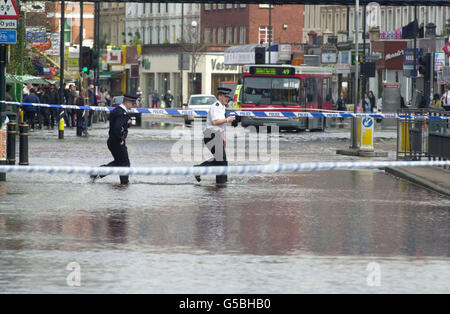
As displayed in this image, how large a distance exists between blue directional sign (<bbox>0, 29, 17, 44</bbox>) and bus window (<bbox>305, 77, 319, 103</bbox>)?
29.7 m

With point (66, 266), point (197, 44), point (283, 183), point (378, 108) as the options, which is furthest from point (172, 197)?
point (197, 44)

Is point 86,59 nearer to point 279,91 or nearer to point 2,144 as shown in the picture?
point 279,91

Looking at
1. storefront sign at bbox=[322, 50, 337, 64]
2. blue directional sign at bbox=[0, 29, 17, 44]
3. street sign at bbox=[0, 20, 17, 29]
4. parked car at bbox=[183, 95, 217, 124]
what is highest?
storefront sign at bbox=[322, 50, 337, 64]

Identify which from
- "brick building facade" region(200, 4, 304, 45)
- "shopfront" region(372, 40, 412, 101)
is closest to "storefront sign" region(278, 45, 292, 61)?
"shopfront" region(372, 40, 412, 101)

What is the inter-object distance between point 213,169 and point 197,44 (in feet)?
318

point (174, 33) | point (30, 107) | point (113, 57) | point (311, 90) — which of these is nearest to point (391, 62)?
point (113, 57)

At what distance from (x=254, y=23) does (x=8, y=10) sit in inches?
3605

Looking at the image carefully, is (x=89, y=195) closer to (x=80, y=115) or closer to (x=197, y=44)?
(x=80, y=115)

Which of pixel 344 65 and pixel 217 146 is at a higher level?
pixel 344 65

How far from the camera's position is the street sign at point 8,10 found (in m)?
23.2

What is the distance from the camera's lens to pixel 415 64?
63719 mm

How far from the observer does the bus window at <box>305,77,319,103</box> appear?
52.3 meters

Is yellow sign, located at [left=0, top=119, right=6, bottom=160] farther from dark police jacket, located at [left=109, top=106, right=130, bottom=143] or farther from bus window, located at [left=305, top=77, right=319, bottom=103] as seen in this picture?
bus window, located at [left=305, top=77, right=319, bottom=103]

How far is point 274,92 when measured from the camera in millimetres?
51812
